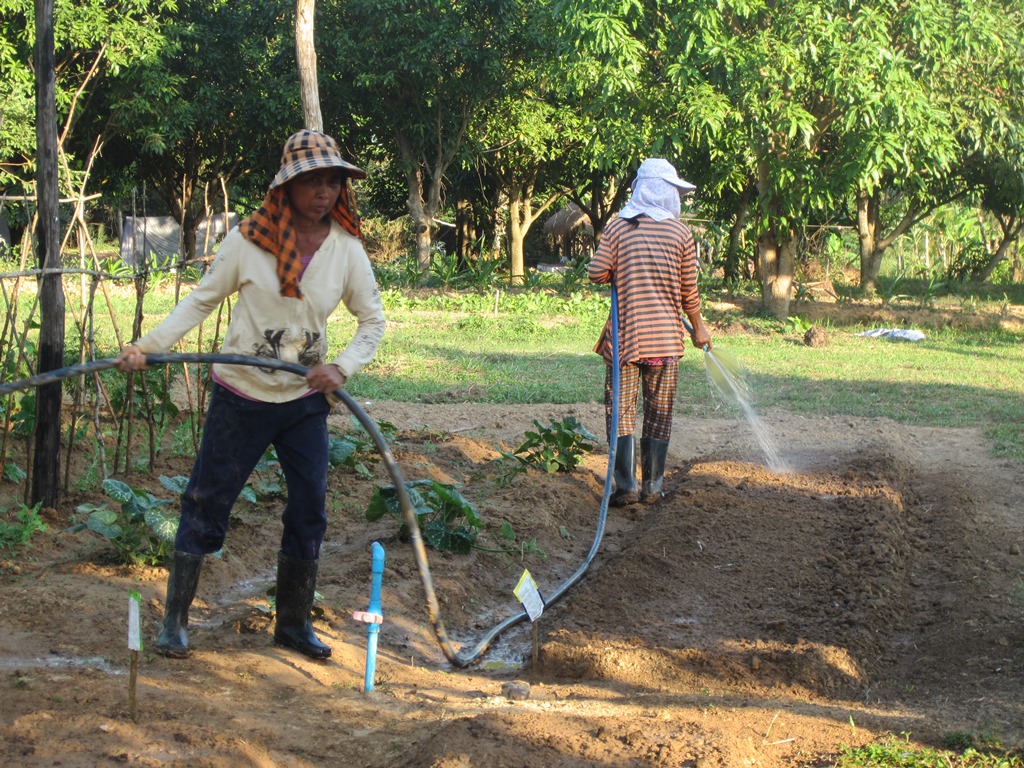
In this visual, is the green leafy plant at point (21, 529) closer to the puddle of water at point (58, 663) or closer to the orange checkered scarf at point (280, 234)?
the puddle of water at point (58, 663)

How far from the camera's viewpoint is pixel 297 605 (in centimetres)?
385

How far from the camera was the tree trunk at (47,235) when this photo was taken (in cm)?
480

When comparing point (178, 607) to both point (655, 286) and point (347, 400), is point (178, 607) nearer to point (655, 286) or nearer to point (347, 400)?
point (347, 400)

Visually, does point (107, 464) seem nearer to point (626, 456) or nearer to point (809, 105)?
point (626, 456)

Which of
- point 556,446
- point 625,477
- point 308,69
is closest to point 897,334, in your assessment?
point 308,69

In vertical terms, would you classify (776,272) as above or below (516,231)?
below

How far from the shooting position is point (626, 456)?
6.39 m

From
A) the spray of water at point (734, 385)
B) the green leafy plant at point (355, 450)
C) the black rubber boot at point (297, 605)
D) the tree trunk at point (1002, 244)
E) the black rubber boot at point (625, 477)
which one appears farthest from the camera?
the tree trunk at point (1002, 244)

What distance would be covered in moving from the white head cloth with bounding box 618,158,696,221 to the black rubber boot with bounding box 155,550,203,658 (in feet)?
11.4

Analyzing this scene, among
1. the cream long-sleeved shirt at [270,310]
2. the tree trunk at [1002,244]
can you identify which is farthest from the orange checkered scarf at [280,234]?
the tree trunk at [1002,244]

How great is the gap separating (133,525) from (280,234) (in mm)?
1686

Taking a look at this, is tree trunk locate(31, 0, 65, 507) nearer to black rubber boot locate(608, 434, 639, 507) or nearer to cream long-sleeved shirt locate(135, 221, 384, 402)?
cream long-sleeved shirt locate(135, 221, 384, 402)

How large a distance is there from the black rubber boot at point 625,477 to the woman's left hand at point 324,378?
3115 millimetres

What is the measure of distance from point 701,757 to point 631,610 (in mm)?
1854
